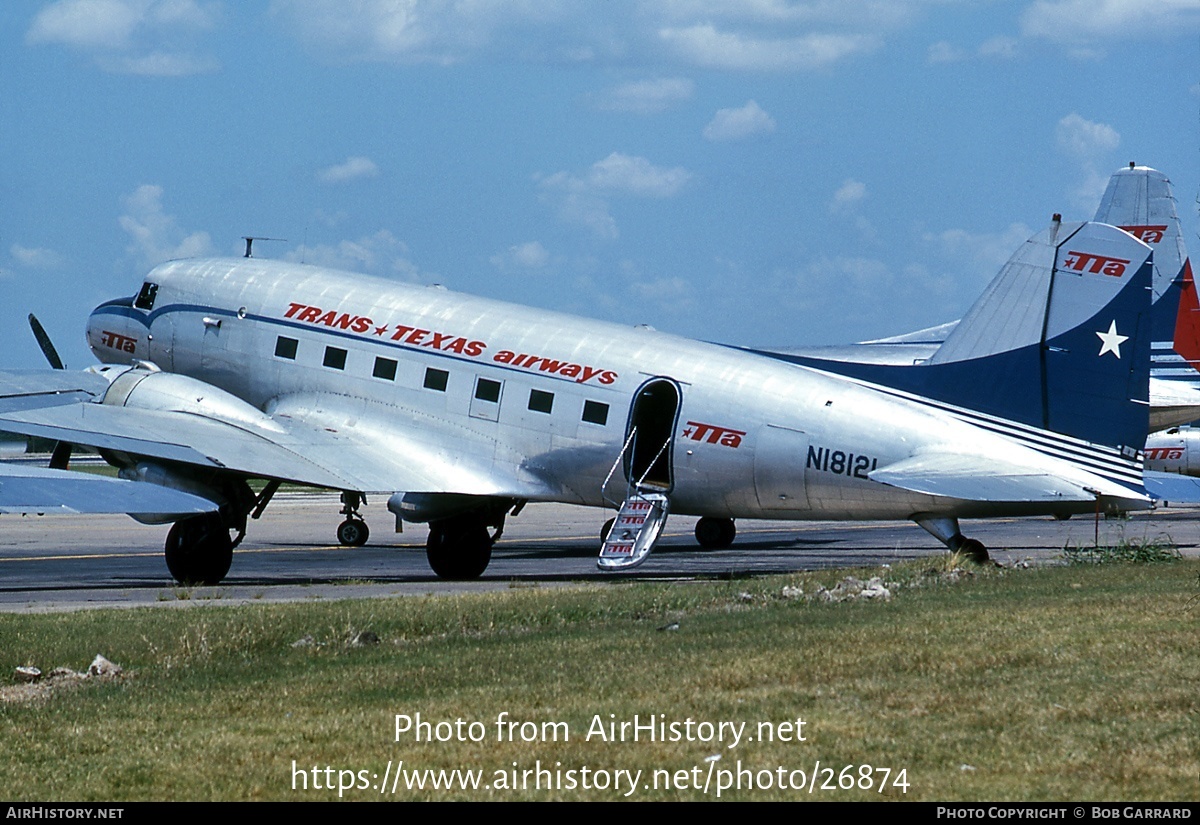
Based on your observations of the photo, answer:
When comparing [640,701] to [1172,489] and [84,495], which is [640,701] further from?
[1172,489]

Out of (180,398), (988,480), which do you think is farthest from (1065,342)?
(180,398)

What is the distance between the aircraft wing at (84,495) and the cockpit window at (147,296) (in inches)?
281

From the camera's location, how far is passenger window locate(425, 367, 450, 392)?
26.6 metres

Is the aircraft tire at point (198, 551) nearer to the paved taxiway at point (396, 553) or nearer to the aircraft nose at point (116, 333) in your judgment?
the paved taxiway at point (396, 553)

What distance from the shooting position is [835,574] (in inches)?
914

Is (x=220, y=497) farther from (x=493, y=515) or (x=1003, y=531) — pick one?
A: (x=1003, y=531)

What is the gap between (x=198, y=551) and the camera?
82.3 feet

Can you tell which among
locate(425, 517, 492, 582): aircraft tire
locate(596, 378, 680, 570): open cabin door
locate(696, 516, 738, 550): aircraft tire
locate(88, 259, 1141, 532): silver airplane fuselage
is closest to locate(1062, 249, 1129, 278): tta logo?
locate(88, 259, 1141, 532): silver airplane fuselage

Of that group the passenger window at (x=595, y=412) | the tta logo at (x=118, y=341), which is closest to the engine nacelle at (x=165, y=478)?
the tta logo at (x=118, y=341)

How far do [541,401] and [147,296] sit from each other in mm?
9219

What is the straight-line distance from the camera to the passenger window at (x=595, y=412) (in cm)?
2531

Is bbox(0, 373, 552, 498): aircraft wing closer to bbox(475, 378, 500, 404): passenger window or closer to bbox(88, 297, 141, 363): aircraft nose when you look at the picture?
bbox(475, 378, 500, 404): passenger window

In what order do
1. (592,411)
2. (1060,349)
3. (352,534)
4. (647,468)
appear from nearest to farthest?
(1060,349)
(647,468)
(592,411)
(352,534)
